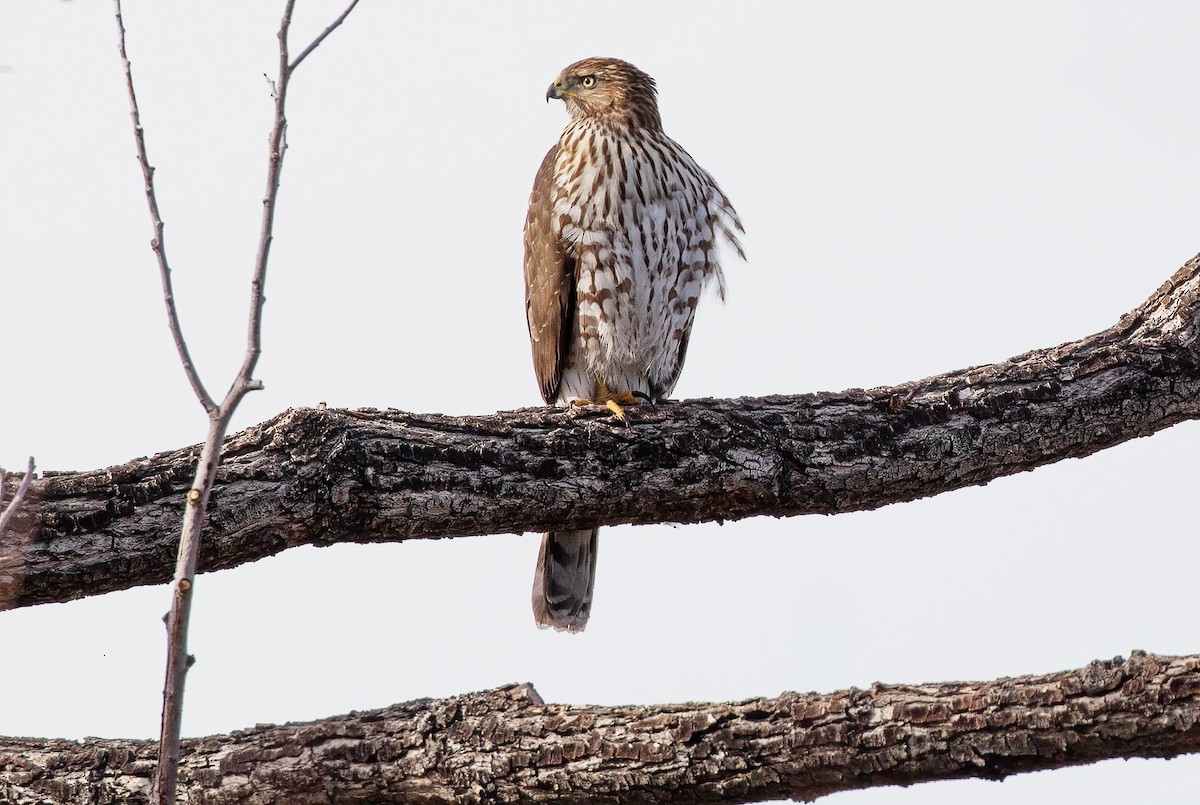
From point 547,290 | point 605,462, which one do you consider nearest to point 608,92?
point 547,290

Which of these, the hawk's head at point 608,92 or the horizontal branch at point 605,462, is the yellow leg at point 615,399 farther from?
the hawk's head at point 608,92

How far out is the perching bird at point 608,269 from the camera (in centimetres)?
477

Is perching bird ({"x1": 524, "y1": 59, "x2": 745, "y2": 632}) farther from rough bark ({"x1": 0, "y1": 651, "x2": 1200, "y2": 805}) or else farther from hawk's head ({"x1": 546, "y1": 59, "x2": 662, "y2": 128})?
rough bark ({"x1": 0, "y1": 651, "x2": 1200, "y2": 805})

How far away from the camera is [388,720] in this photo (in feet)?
10.4

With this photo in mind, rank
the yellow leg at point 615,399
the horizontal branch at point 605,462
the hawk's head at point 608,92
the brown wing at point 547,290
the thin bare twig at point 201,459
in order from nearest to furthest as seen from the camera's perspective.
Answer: the thin bare twig at point 201,459, the horizontal branch at point 605,462, the yellow leg at point 615,399, the brown wing at point 547,290, the hawk's head at point 608,92

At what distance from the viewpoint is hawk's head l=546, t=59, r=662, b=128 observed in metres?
5.32

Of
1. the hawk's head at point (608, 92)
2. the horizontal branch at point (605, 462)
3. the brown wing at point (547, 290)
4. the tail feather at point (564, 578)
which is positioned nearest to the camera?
the horizontal branch at point (605, 462)

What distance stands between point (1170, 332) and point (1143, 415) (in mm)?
311

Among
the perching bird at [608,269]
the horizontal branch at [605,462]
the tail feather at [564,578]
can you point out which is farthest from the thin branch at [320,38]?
the tail feather at [564,578]

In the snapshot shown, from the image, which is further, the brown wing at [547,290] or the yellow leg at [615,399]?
the brown wing at [547,290]

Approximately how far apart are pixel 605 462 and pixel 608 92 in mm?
2332

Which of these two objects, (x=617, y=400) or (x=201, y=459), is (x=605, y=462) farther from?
(x=201, y=459)

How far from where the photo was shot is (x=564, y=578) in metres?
4.75

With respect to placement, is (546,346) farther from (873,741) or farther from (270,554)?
(873,741)
